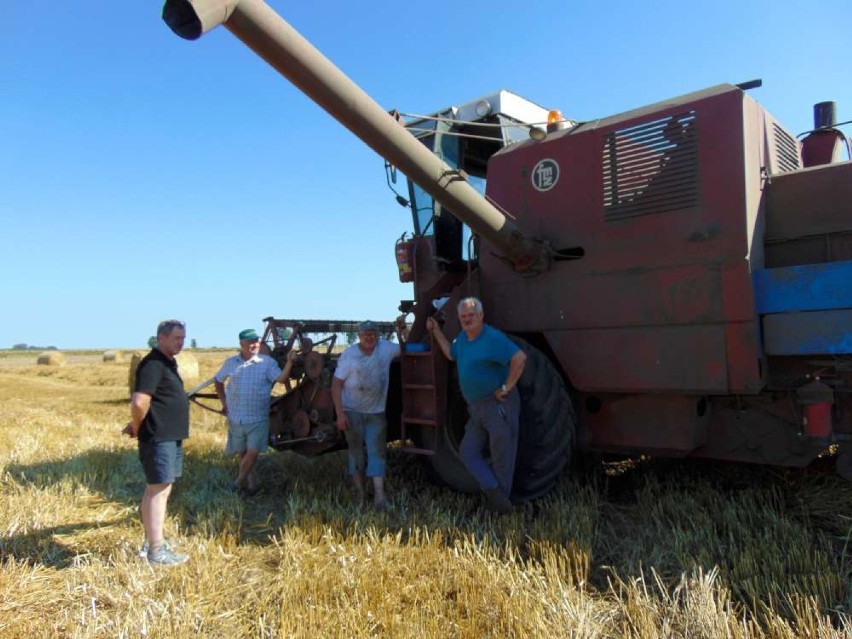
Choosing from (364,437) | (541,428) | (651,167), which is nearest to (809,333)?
(651,167)

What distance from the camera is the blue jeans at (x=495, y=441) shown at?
4.10 metres

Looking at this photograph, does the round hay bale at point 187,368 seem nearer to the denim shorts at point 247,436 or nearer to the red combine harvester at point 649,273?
the denim shorts at point 247,436

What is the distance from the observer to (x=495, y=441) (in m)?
4.13

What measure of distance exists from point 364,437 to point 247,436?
106 centimetres

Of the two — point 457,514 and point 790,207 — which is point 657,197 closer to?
point 790,207

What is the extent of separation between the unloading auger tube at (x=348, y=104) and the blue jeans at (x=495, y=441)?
950 millimetres

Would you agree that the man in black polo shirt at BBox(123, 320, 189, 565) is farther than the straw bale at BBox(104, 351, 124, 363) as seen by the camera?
No

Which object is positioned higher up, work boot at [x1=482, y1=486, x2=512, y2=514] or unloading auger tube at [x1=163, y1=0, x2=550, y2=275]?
unloading auger tube at [x1=163, y1=0, x2=550, y2=275]

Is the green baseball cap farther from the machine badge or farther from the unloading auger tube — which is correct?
the machine badge

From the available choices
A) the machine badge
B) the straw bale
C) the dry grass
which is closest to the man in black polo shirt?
the dry grass

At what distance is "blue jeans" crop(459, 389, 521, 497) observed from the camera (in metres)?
4.10

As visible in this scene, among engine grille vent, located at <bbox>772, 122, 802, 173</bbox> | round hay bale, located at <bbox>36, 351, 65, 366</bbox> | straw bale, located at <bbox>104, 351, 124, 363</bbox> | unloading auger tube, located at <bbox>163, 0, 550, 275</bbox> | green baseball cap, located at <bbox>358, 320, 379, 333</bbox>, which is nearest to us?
unloading auger tube, located at <bbox>163, 0, 550, 275</bbox>

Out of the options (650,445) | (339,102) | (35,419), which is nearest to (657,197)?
(650,445)

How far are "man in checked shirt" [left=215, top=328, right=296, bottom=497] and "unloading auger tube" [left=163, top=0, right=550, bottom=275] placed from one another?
2.18 m
